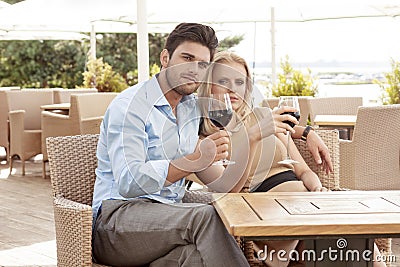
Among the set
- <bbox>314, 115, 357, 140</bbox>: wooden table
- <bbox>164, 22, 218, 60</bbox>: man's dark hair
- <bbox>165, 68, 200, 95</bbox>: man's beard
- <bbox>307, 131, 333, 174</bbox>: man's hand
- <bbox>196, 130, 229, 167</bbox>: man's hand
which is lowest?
<bbox>314, 115, 357, 140</bbox>: wooden table

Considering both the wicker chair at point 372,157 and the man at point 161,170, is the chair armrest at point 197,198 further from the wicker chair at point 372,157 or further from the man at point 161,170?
the wicker chair at point 372,157

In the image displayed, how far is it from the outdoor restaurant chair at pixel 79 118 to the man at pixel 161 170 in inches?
173

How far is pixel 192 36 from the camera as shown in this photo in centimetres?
294

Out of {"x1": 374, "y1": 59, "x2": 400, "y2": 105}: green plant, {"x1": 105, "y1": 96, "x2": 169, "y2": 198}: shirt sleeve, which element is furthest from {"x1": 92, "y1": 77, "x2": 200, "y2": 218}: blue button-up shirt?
{"x1": 374, "y1": 59, "x2": 400, "y2": 105}: green plant

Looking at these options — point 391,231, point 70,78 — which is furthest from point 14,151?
point 70,78

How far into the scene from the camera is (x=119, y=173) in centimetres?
274

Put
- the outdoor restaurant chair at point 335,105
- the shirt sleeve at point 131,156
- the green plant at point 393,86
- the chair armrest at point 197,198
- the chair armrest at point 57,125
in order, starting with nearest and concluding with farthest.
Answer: the shirt sleeve at point 131,156 < the chair armrest at point 197,198 < the outdoor restaurant chair at point 335,105 < the chair armrest at point 57,125 < the green plant at point 393,86

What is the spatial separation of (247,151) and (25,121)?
263 inches

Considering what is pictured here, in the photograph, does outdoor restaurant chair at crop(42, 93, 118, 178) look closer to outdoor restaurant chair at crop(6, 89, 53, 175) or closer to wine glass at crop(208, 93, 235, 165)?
outdoor restaurant chair at crop(6, 89, 53, 175)

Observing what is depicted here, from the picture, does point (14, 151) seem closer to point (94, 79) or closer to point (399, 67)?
point (94, 79)

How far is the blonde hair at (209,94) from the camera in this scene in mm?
3139

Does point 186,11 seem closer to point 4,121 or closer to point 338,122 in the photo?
point 4,121

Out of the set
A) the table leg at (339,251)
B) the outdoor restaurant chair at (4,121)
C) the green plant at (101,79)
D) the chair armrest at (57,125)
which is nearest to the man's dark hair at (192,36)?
the table leg at (339,251)

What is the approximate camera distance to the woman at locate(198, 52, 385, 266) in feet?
9.78
